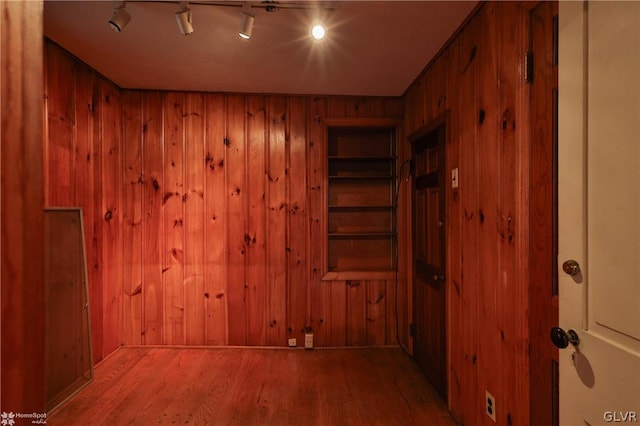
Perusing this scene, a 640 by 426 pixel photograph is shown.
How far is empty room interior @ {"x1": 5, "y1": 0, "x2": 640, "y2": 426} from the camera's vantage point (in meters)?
0.90

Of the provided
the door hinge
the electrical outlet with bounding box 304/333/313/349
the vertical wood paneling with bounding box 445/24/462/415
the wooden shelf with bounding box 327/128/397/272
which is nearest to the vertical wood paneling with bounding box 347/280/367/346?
the wooden shelf with bounding box 327/128/397/272

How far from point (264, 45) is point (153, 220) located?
2.02m

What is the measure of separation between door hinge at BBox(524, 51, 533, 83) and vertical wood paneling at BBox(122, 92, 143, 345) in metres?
3.22

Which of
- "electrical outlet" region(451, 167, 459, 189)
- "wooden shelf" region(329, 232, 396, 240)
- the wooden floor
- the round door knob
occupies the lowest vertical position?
the wooden floor

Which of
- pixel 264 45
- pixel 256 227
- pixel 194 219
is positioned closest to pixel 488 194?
pixel 264 45

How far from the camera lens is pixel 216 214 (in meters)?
3.00

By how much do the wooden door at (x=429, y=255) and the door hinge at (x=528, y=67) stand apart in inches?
32.5

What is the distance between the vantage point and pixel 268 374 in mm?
2535

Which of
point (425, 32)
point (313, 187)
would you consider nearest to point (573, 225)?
point (425, 32)

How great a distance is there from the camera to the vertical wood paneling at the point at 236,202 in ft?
9.84

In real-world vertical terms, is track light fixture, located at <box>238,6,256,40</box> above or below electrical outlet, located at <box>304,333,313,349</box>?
above

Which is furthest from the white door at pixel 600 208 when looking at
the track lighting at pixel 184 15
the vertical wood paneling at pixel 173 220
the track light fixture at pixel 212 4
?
the vertical wood paneling at pixel 173 220

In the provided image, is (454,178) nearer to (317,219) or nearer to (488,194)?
(488,194)

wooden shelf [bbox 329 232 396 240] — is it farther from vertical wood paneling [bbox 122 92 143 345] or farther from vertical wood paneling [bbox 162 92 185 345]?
vertical wood paneling [bbox 122 92 143 345]
